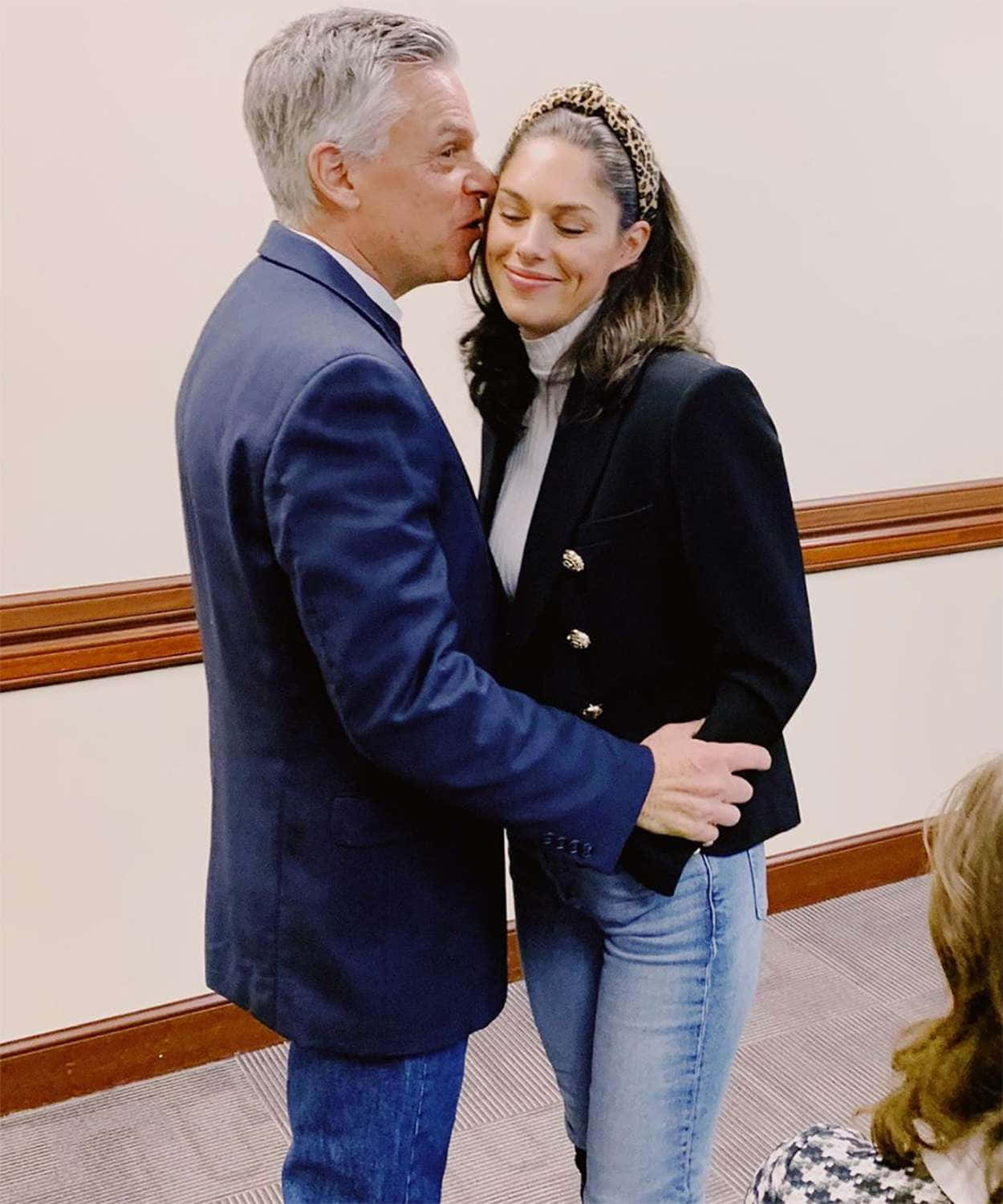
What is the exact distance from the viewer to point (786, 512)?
125cm

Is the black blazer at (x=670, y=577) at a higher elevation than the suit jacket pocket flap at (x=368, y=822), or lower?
higher

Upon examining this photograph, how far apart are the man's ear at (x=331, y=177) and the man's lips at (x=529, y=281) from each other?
0.16m

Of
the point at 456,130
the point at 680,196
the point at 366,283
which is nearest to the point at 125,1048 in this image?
the point at 366,283

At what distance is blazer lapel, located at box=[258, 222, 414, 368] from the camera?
1.21 meters

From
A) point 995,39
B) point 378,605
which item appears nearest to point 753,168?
point 995,39

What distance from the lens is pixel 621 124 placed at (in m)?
1.27

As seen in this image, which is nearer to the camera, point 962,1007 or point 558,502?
point 962,1007

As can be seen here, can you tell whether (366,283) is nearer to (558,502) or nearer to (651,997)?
(558,502)

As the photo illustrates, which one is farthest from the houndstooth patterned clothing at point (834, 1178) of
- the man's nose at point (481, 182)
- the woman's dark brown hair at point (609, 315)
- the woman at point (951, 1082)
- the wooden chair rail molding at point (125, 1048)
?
the wooden chair rail molding at point (125, 1048)

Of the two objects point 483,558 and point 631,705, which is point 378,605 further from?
point 631,705

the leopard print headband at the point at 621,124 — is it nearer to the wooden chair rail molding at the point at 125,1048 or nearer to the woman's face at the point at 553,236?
the woman's face at the point at 553,236

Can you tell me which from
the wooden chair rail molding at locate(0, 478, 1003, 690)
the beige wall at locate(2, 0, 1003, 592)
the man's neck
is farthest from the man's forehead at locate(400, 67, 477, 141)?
the wooden chair rail molding at locate(0, 478, 1003, 690)

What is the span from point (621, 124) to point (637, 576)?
16.8 inches

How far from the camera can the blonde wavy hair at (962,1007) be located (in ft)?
3.18
